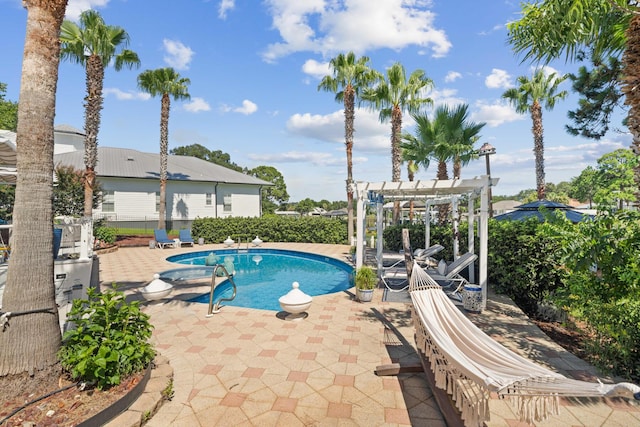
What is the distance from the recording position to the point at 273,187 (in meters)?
53.5

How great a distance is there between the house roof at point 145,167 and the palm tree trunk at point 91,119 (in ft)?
24.2

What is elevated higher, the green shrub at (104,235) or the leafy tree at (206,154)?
the leafy tree at (206,154)

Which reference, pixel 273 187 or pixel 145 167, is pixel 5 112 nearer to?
pixel 145 167

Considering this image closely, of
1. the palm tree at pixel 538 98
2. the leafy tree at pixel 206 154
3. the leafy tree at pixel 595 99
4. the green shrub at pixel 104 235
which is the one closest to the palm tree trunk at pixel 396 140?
the leafy tree at pixel 595 99

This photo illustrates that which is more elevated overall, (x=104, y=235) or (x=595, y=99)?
(x=595, y=99)

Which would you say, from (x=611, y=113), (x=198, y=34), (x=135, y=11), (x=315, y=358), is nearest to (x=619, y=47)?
(x=315, y=358)

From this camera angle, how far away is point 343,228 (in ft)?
69.2

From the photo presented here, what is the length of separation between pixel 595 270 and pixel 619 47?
144 inches

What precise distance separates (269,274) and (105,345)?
9986mm

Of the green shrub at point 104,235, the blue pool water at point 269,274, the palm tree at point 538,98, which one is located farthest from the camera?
the palm tree at point 538,98

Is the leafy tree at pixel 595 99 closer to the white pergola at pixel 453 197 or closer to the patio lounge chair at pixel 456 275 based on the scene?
the white pergola at pixel 453 197

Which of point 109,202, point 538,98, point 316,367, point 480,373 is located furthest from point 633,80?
point 109,202

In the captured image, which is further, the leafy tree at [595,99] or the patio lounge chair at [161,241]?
the patio lounge chair at [161,241]

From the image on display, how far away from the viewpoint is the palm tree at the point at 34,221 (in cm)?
321
